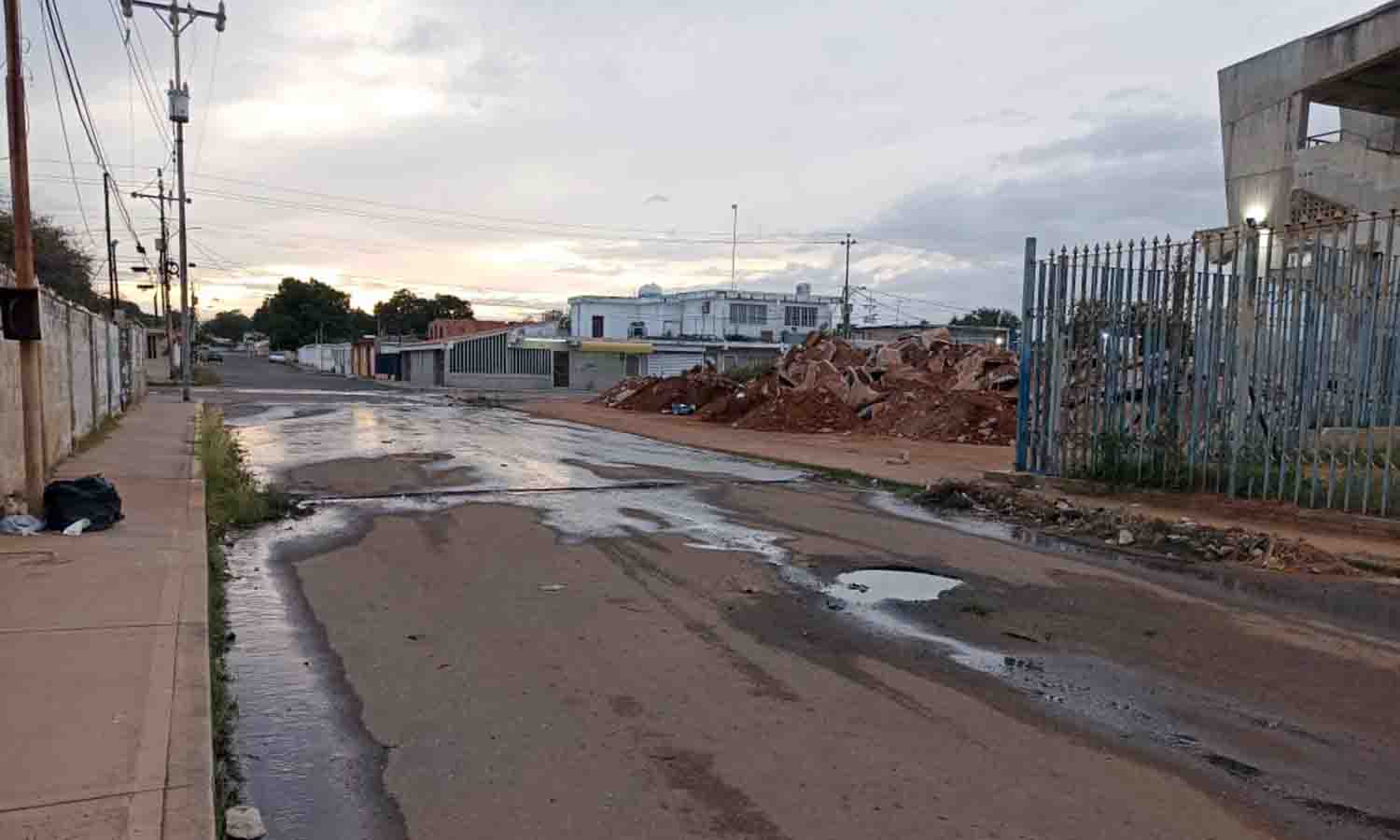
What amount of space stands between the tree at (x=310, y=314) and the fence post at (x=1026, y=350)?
126 metres

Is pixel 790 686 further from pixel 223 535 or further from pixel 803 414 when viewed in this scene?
pixel 803 414

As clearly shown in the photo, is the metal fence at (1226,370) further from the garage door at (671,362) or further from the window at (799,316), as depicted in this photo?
the window at (799,316)

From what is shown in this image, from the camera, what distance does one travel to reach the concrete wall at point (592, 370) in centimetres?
6203

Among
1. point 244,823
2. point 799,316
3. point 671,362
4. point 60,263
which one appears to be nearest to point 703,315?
point 799,316

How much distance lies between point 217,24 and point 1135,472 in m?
31.6

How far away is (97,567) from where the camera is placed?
7.42 metres

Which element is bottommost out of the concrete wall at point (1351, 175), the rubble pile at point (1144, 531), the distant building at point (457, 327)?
the rubble pile at point (1144, 531)

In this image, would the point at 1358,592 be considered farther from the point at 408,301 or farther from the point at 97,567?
the point at 408,301

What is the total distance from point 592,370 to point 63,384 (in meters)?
47.7

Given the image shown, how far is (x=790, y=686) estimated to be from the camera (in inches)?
214

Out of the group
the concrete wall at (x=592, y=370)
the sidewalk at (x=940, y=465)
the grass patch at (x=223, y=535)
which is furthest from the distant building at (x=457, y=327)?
the grass patch at (x=223, y=535)

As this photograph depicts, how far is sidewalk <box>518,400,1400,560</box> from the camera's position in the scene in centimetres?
1028

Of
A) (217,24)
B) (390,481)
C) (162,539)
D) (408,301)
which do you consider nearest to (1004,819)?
(162,539)

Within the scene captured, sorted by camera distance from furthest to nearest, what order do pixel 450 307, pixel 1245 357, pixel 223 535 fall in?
pixel 450 307
pixel 1245 357
pixel 223 535
